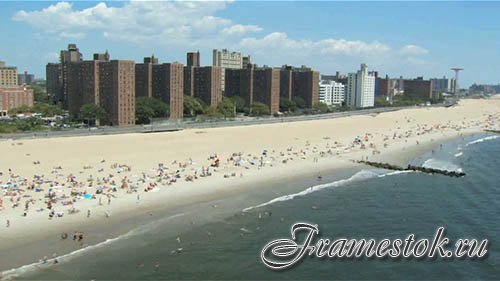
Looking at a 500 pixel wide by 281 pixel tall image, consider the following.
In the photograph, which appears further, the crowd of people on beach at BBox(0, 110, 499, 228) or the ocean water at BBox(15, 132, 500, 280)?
the crowd of people on beach at BBox(0, 110, 499, 228)

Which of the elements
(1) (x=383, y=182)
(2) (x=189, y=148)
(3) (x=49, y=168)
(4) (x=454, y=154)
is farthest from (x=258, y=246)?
(4) (x=454, y=154)

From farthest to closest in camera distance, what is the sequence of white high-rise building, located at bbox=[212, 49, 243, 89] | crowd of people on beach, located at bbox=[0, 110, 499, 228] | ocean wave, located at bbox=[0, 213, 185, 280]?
white high-rise building, located at bbox=[212, 49, 243, 89]
crowd of people on beach, located at bbox=[0, 110, 499, 228]
ocean wave, located at bbox=[0, 213, 185, 280]

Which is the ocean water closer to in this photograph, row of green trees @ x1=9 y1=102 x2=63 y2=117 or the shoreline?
the shoreline

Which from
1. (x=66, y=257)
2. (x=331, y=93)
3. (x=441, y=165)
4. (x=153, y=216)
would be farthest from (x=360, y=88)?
(x=66, y=257)

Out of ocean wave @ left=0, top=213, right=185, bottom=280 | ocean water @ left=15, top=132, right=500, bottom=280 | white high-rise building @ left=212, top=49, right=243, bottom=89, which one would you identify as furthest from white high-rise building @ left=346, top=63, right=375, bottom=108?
ocean wave @ left=0, top=213, right=185, bottom=280

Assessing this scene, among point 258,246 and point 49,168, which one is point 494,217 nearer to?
point 258,246

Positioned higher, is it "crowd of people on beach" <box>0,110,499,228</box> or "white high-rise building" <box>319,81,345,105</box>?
"white high-rise building" <box>319,81,345,105</box>
